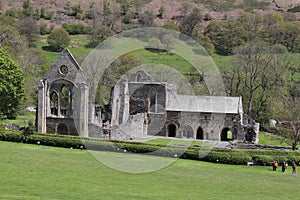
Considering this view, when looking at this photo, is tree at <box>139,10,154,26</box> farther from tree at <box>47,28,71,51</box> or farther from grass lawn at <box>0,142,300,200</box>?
grass lawn at <box>0,142,300,200</box>

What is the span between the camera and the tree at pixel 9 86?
57781mm

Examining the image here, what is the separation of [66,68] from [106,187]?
2739cm

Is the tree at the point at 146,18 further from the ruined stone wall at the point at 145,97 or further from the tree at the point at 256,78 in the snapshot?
the ruined stone wall at the point at 145,97

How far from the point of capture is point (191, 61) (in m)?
93.9

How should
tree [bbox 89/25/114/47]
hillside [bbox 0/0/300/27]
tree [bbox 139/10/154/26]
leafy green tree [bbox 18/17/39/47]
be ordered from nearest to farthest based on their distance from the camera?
leafy green tree [bbox 18/17/39/47] → tree [bbox 89/25/114/47] → tree [bbox 139/10/154/26] → hillside [bbox 0/0/300/27]

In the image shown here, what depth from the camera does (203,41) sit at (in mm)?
122062

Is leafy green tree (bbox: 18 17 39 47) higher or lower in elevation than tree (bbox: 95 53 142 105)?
higher

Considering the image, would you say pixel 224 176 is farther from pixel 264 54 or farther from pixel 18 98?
pixel 264 54

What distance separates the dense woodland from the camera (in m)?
63.2

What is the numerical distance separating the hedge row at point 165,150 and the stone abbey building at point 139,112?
6.15 meters

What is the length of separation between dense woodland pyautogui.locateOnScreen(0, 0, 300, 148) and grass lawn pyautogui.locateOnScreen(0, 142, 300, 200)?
1494 cm

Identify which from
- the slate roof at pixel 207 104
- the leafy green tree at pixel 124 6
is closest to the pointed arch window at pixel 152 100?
the slate roof at pixel 207 104

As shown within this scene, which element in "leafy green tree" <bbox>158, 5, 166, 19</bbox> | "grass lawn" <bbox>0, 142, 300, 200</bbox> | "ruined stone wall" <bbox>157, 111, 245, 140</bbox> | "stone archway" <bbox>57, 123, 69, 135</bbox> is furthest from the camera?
"leafy green tree" <bbox>158, 5, 166, 19</bbox>

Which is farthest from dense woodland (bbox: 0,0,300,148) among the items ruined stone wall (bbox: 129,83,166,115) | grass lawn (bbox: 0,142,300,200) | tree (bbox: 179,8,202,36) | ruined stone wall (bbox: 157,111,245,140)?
grass lawn (bbox: 0,142,300,200)
